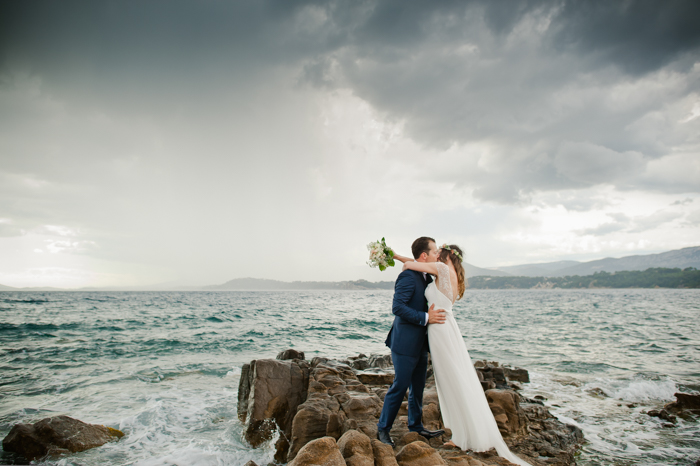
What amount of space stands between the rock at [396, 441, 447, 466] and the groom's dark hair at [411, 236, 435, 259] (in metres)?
2.53

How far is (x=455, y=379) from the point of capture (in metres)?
4.97

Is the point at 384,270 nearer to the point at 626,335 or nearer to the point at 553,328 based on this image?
the point at 626,335

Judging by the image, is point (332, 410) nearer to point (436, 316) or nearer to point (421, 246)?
point (436, 316)

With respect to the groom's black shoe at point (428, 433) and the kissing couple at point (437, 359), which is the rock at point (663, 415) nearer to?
the kissing couple at point (437, 359)

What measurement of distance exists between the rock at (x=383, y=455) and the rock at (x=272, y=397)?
288 centimetres

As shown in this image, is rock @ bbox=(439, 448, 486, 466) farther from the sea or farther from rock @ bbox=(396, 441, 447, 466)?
the sea

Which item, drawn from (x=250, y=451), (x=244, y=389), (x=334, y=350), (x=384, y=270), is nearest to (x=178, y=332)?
(x=334, y=350)

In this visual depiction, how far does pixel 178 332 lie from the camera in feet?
76.8

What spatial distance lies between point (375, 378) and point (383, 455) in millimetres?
4547

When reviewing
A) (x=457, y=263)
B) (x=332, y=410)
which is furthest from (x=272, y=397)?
(x=457, y=263)

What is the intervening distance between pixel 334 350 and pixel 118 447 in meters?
11.0

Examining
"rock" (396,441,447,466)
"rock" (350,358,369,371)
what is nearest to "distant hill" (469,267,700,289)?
"rock" (350,358,369,371)

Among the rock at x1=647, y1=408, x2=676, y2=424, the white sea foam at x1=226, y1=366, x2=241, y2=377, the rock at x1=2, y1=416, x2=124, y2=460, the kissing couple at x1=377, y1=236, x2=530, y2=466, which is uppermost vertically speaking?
the kissing couple at x1=377, y1=236, x2=530, y2=466

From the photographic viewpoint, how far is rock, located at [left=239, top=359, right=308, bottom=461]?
269 inches
